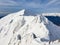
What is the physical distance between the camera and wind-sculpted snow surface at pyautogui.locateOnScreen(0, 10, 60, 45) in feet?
40.5

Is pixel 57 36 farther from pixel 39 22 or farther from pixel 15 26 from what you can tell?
pixel 15 26

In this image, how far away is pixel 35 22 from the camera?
47.3 ft

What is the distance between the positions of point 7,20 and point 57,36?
4786mm

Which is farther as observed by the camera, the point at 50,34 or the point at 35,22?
the point at 35,22

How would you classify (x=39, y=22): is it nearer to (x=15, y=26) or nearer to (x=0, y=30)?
(x=15, y=26)

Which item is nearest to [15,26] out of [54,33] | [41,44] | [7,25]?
[7,25]

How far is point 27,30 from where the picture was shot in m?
14.3

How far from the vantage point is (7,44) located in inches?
577

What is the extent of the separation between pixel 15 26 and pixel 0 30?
1.48 metres

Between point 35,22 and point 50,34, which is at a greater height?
point 35,22

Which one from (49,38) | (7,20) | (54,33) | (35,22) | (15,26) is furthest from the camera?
(7,20)

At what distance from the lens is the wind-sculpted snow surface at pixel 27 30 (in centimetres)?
1236

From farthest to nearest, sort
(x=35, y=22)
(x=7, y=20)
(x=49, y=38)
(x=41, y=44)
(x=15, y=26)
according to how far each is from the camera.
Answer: (x=7, y=20)
(x=15, y=26)
(x=35, y=22)
(x=49, y=38)
(x=41, y=44)

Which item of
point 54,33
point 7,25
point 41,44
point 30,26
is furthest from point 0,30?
point 41,44
